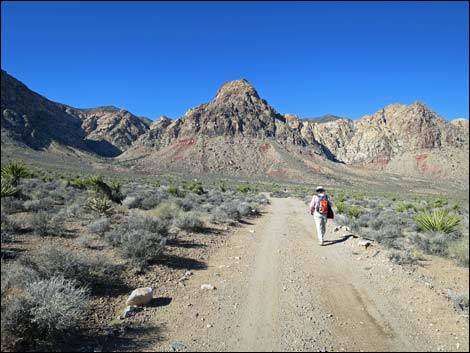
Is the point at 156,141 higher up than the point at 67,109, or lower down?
lower down

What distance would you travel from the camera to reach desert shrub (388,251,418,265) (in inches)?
308

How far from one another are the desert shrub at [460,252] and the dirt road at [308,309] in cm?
204

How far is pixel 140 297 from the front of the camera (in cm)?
536

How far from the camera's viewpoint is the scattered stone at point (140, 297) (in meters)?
5.29

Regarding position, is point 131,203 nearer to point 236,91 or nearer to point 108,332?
point 108,332

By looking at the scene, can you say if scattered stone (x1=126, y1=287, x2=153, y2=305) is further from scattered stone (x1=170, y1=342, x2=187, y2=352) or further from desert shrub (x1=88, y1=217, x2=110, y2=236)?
desert shrub (x1=88, y1=217, x2=110, y2=236)

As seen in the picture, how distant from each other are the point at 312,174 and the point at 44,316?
9703 cm

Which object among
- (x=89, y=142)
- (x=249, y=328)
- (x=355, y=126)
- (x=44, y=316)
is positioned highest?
(x=355, y=126)

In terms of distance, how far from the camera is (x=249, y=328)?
460cm

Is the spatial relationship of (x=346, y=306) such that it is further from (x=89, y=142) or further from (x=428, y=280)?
(x=89, y=142)

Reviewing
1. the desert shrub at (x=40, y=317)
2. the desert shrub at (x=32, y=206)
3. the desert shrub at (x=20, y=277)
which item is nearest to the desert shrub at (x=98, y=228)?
the desert shrub at (x=32, y=206)

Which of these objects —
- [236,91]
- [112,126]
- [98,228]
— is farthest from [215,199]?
[112,126]

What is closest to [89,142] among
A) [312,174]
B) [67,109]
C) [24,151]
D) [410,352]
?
[67,109]

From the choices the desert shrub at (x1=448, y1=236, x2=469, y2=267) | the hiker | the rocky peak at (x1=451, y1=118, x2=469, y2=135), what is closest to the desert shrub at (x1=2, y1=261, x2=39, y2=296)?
the hiker
